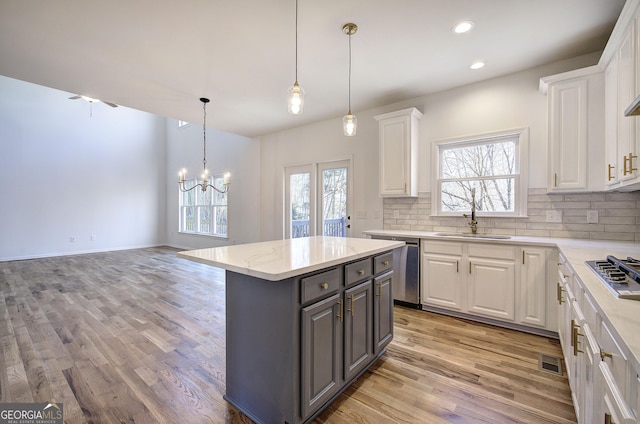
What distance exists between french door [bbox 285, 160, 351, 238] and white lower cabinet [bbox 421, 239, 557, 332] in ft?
5.73

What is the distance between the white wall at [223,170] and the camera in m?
6.23

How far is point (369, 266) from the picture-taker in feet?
6.81

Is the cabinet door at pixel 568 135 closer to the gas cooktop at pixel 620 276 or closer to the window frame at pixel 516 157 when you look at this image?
the window frame at pixel 516 157

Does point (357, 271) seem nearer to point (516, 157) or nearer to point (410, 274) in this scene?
point (410, 274)

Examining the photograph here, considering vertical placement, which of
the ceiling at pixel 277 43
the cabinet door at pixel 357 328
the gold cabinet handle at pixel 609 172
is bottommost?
the cabinet door at pixel 357 328

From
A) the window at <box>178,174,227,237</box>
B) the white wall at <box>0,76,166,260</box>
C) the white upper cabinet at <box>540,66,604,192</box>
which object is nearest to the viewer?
the white upper cabinet at <box>540,66,604,192</box>

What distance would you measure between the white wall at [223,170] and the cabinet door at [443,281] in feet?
12.4

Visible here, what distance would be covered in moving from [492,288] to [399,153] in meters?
1.91

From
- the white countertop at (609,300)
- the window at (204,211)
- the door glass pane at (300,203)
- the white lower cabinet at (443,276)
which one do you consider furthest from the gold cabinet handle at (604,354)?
the window at (204,211)

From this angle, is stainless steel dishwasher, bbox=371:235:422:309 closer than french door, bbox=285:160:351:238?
Yes

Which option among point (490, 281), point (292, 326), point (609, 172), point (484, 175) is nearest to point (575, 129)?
point (609, 172)

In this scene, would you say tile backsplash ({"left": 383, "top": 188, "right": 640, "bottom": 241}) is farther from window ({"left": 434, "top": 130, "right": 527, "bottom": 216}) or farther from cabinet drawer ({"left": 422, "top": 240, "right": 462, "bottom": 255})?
cabinet drawer ({"left": 422, "top": 240, "right": 462, "bottom": 255})

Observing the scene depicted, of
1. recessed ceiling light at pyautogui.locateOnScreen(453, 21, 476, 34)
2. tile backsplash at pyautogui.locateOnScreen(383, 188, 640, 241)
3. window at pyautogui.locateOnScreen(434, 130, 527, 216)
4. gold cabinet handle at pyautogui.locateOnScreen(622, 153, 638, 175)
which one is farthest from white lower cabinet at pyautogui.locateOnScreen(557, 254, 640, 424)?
recessed ceiling light at pyautogui.locateOnScreen(453, 21, 476, 34)

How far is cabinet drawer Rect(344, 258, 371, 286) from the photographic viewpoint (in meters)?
1.84
